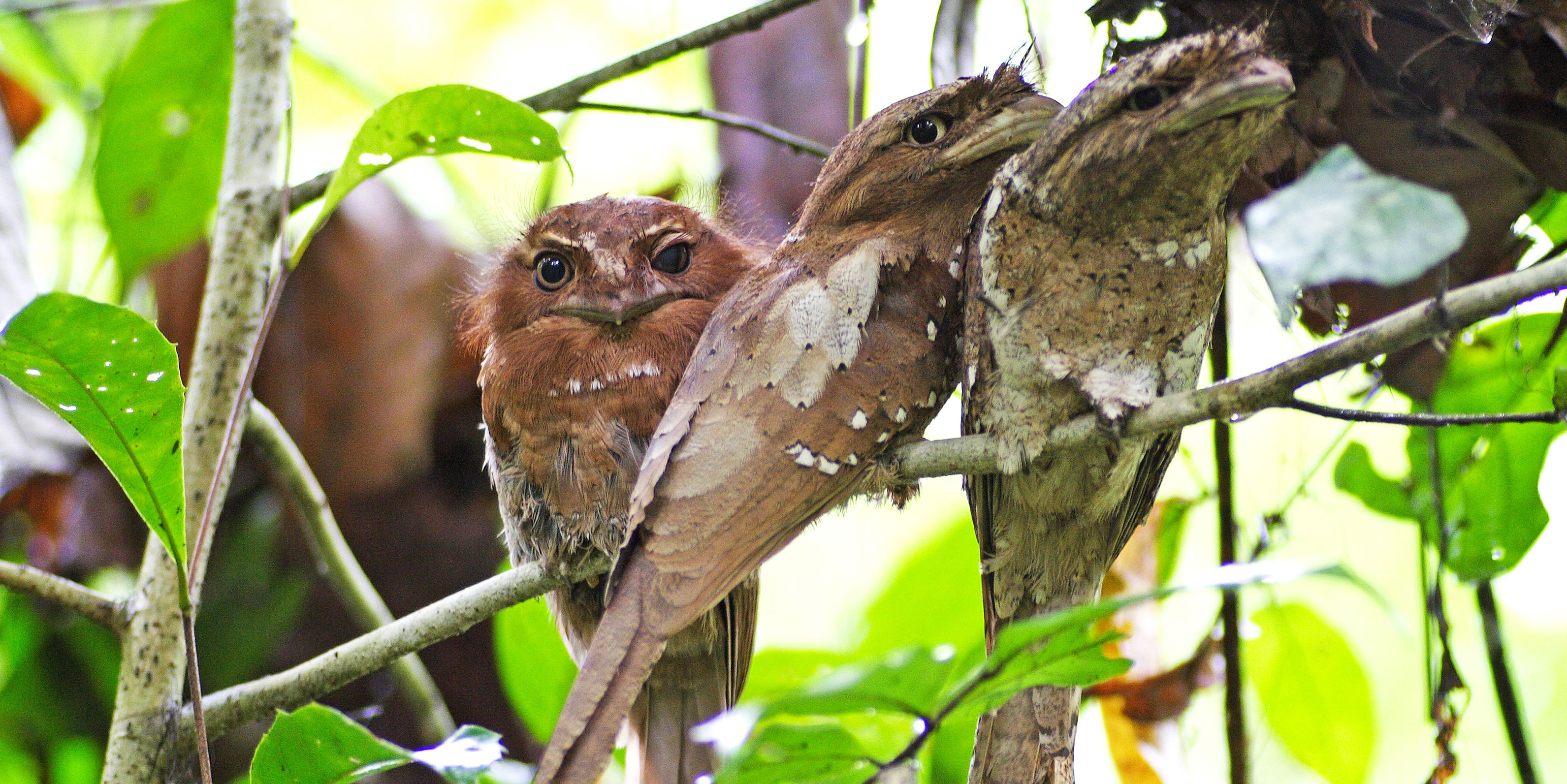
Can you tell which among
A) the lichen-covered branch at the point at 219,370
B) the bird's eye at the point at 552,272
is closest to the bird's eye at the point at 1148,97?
the bird's eye at the point at 552,272

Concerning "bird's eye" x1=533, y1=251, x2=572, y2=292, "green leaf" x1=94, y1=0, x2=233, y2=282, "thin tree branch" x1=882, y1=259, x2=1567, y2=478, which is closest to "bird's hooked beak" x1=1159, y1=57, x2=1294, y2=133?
"thin tree branch" x1=882, y1=259, x2=1567, y2=478

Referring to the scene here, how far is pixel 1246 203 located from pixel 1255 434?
66.3 inches

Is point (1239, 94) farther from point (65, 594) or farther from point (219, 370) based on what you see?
point (65, 594)

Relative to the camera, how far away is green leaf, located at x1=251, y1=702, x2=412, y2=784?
3.84 feet

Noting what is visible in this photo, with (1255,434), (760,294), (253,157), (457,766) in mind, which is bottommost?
(457,766)

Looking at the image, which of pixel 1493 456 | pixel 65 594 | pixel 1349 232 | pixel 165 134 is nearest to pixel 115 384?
pixel 65 594

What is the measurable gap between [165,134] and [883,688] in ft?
6.62

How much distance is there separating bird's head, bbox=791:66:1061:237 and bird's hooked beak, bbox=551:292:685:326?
0.28m

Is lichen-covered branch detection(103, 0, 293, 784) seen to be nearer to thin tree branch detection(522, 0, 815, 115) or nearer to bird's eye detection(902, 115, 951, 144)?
thin tree branch detection(522, 0, 815, 115)

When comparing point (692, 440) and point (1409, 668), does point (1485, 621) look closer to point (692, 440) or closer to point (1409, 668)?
point (692, 440)

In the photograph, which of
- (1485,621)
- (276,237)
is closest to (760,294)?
(276,237)

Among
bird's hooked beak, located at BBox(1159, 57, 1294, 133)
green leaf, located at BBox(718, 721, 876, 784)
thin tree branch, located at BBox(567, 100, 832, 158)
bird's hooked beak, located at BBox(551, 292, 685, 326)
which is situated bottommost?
green leaf, located at BBox(718, 721, 876, 784)

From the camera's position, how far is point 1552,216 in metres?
1.51

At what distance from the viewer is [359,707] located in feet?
9.13
